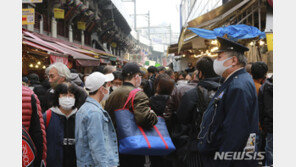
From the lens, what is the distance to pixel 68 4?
16.4 m

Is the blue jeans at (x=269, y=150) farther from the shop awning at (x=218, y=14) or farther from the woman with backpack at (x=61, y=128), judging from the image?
the shop awning at (x=218, y=14)

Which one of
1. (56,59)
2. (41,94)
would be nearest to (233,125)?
(41,94)

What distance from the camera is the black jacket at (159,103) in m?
4.69

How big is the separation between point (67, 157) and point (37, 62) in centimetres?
672

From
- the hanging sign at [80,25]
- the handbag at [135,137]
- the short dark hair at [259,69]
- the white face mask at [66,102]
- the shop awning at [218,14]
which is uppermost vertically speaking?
the hanging sign at [80,25]

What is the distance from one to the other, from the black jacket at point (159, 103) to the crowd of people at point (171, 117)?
4 centimetres

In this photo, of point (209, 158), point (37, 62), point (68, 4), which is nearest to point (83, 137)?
point (209, 158)

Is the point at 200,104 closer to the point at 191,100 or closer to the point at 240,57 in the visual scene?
the point at 191,100

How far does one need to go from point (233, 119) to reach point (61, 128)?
231 cm

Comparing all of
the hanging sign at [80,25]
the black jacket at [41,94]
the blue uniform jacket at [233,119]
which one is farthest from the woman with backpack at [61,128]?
the hanging sign at [80,25]

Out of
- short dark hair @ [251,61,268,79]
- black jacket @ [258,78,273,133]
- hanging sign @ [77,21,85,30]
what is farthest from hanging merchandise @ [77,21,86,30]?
black jacket @ [258,78,273,133]

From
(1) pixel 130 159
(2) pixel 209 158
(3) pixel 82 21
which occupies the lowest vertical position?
(1) pixel 130 159

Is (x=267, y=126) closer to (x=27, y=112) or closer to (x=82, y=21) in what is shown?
(x=27, y=112)

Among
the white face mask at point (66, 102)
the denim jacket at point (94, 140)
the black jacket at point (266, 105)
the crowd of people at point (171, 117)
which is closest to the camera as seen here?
the crowd of people at point (171, 117)
